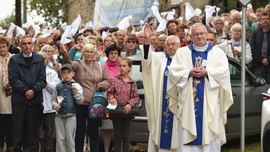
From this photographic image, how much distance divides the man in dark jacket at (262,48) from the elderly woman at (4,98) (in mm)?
4837

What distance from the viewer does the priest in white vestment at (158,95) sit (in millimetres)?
10945

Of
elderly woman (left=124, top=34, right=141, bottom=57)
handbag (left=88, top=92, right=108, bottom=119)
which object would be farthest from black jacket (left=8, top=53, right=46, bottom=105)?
elderly woman (left=124, top=34, right=141, bottom=57)

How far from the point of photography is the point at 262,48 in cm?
1468

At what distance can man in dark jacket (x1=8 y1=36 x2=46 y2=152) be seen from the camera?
471 inches

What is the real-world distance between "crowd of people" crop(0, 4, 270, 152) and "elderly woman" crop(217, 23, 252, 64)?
0.23 m

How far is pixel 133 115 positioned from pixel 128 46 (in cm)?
277

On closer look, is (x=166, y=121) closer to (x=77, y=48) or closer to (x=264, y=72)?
(x=77, y=48)

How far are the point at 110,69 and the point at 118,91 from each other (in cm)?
95

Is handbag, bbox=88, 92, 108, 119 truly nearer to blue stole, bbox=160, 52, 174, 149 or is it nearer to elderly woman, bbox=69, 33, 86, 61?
blue stole, bbox=160, 52, 174, 149

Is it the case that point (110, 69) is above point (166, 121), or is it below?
above

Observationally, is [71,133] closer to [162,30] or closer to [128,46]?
[128,46]

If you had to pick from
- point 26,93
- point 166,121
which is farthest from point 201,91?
point 26,93

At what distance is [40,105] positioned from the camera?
40.2 feet

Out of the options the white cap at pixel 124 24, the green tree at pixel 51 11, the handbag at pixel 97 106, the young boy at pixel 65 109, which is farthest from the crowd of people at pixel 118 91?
the green tree at pixel 51 11
